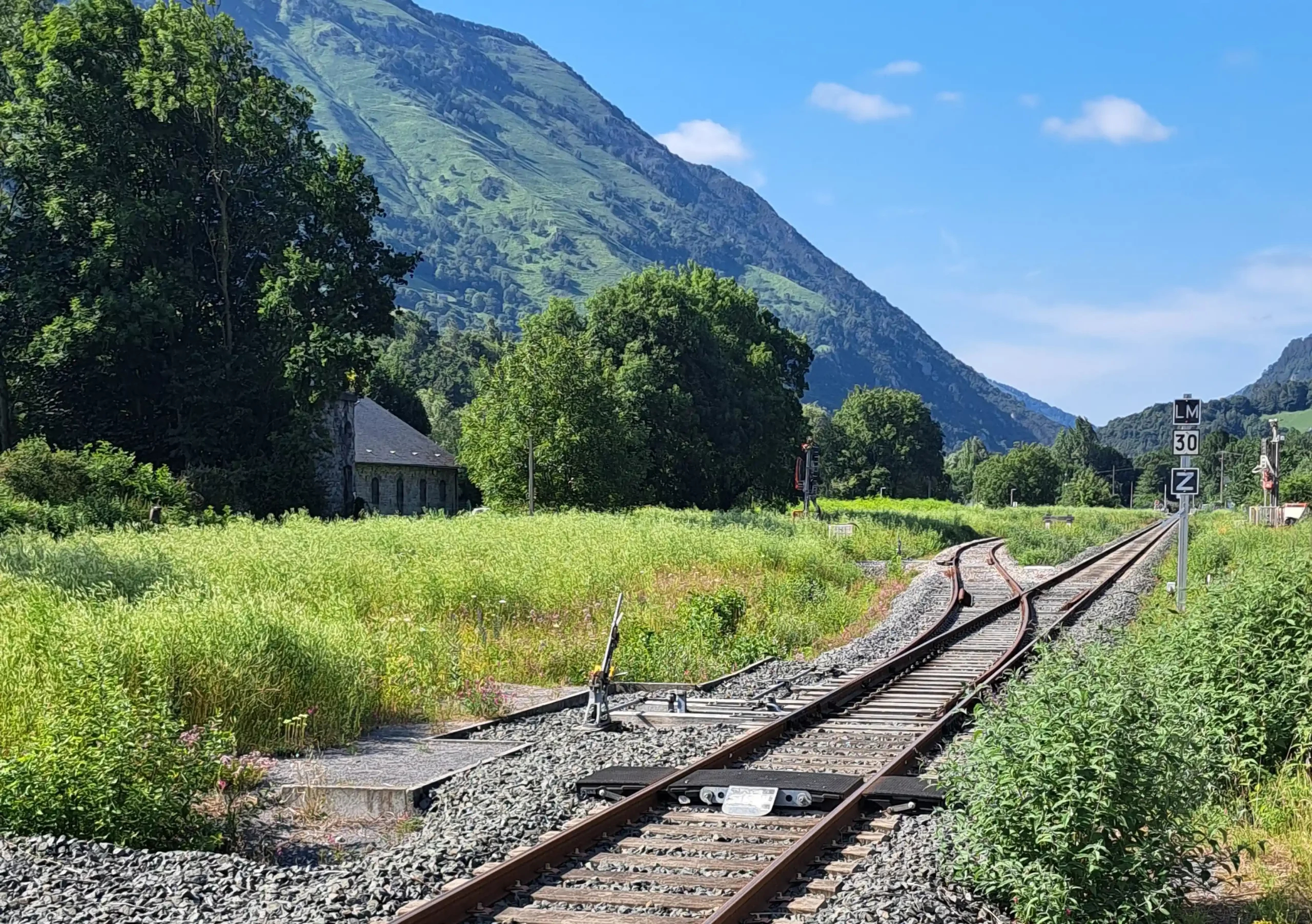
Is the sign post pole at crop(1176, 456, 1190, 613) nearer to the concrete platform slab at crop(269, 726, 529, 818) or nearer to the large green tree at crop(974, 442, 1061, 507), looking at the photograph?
the concrete platform slab at crop(269, 726, 529, 818)

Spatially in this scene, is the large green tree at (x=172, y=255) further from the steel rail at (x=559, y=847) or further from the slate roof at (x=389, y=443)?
the steel rail at (x=559, y=847)

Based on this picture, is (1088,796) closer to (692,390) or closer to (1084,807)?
(1084,807)

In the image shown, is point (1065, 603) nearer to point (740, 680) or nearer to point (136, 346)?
point (740, 680)

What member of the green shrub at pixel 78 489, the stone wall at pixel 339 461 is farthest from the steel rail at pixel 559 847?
the stone wall at pixel 339 461

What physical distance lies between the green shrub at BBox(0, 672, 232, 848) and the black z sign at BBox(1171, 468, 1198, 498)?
14573 mm

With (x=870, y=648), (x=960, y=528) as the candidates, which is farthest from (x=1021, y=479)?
(x=870, y=648)

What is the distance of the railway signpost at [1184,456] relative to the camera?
59.6ft

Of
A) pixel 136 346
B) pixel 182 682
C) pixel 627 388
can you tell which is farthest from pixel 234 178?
pixel 182 682

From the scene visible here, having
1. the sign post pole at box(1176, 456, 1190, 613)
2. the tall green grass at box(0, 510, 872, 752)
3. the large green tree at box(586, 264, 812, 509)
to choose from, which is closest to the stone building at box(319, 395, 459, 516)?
the large green tree at box(586, 264, 812, 509)

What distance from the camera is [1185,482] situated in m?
18.2

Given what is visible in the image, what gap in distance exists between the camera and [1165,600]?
19.6 meters

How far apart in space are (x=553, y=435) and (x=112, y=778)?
3817 centimetres

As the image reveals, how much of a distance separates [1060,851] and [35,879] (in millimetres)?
5192

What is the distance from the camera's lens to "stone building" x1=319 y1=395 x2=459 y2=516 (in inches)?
1923
